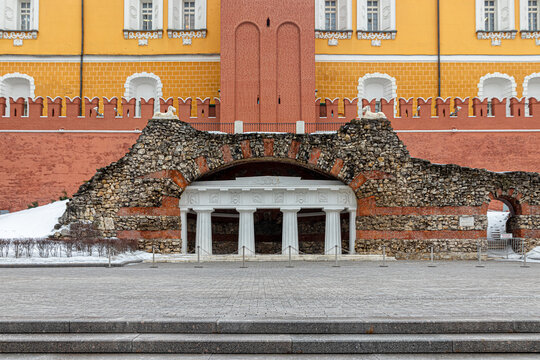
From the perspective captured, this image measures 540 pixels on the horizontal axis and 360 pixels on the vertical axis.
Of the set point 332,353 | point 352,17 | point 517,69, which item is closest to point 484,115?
point 517,69

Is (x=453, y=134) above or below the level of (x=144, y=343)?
above

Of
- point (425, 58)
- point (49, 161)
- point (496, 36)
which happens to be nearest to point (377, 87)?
point (425, 58)

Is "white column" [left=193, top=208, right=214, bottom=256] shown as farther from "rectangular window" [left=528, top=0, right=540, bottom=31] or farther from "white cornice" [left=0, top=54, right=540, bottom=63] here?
"rectangular window" [left=528, top=0, right=540, bottom=31]

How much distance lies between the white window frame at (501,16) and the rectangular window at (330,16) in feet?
26.2

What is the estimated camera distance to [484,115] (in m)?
27.6

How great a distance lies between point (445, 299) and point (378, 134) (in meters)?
12.4

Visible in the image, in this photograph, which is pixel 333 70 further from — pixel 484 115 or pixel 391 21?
pixel 484 115

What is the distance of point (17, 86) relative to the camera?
3394 cm

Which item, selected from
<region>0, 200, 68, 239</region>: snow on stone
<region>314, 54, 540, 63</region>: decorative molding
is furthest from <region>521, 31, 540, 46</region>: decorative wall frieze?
<region>0, 200, 68, 239</region>: snow on stone

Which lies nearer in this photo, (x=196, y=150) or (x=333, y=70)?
(x=196, y=150)

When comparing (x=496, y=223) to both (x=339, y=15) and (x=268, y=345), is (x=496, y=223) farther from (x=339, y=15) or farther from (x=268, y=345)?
(x=268, y=345)

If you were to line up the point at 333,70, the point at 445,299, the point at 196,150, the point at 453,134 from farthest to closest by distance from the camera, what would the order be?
1. the point at 333,70
2. the point at 453,134
3. the point at 196,150
4. the point at 445,299

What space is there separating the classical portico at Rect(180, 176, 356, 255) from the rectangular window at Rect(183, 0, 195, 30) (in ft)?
53.9

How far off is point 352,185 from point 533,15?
21.3 metres
